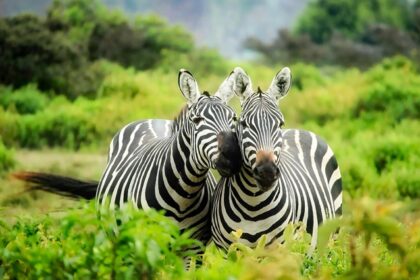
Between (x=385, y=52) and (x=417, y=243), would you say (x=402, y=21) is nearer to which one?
(x=385, y=52)

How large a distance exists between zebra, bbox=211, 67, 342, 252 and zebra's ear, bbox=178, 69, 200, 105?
24 centimetres

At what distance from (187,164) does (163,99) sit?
36.1 ft

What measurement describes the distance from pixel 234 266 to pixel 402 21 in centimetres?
3577

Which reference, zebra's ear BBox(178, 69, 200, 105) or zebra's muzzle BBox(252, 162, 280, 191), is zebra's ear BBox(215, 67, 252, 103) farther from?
zebra's muzzle BBox(252, 162, 280, 191)

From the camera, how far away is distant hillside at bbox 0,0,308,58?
234ft

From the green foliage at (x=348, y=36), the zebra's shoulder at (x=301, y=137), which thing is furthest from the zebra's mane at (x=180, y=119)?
the green foliage at (x=348, y=36)

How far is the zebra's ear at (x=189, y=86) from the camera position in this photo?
232 inches

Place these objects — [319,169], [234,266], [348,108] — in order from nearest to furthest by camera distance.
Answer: [234,266]
[319,169]
[348,108]

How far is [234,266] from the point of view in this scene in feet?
11.1

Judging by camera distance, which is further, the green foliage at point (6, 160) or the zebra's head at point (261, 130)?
the green foliage at point (6, 160)

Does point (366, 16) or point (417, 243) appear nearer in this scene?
point (417, 243)

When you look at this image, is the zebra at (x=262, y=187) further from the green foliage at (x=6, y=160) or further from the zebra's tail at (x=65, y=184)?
the green foliage at (x=6, y=160)

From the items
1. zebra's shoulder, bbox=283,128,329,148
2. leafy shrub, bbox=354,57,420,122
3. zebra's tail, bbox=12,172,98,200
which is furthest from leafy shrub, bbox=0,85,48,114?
zebra's shoulder, bbox=283,128,329,148

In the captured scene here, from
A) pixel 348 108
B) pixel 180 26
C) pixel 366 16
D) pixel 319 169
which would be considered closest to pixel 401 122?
pixel 348 108
